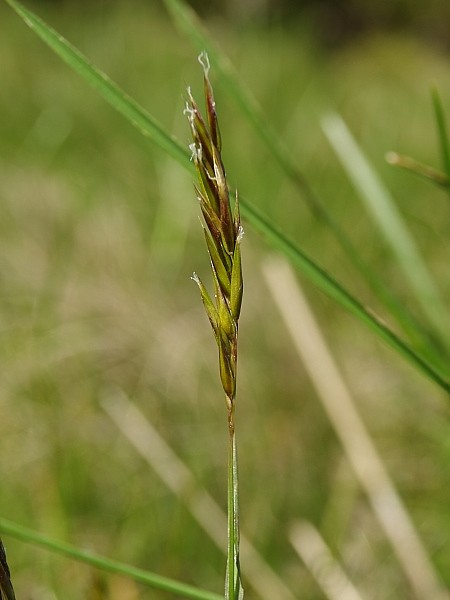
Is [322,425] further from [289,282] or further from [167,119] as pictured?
[167,119]

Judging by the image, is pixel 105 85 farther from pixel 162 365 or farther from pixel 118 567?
pixel 162 365

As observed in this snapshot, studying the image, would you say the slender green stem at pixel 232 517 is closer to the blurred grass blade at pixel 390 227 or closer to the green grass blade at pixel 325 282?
A: the green grass blade at pixel 325 282

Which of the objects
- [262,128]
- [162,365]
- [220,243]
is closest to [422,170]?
[262,128]

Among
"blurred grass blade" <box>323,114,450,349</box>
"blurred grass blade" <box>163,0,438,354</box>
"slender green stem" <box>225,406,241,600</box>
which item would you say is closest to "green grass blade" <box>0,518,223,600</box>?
"slender green stem" <box>225,406,241,600</box>

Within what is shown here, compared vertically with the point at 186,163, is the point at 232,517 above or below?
below

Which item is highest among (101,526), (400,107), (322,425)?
(400,107)

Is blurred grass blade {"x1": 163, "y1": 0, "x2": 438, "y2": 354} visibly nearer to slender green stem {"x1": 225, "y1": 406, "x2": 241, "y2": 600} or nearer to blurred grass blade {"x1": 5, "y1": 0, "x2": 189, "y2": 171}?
blurred grass blade {"x1": 5, "y1": 0, "x2": 189, "y2": 171}

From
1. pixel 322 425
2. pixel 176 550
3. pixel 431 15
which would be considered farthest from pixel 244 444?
pixel 431 15
